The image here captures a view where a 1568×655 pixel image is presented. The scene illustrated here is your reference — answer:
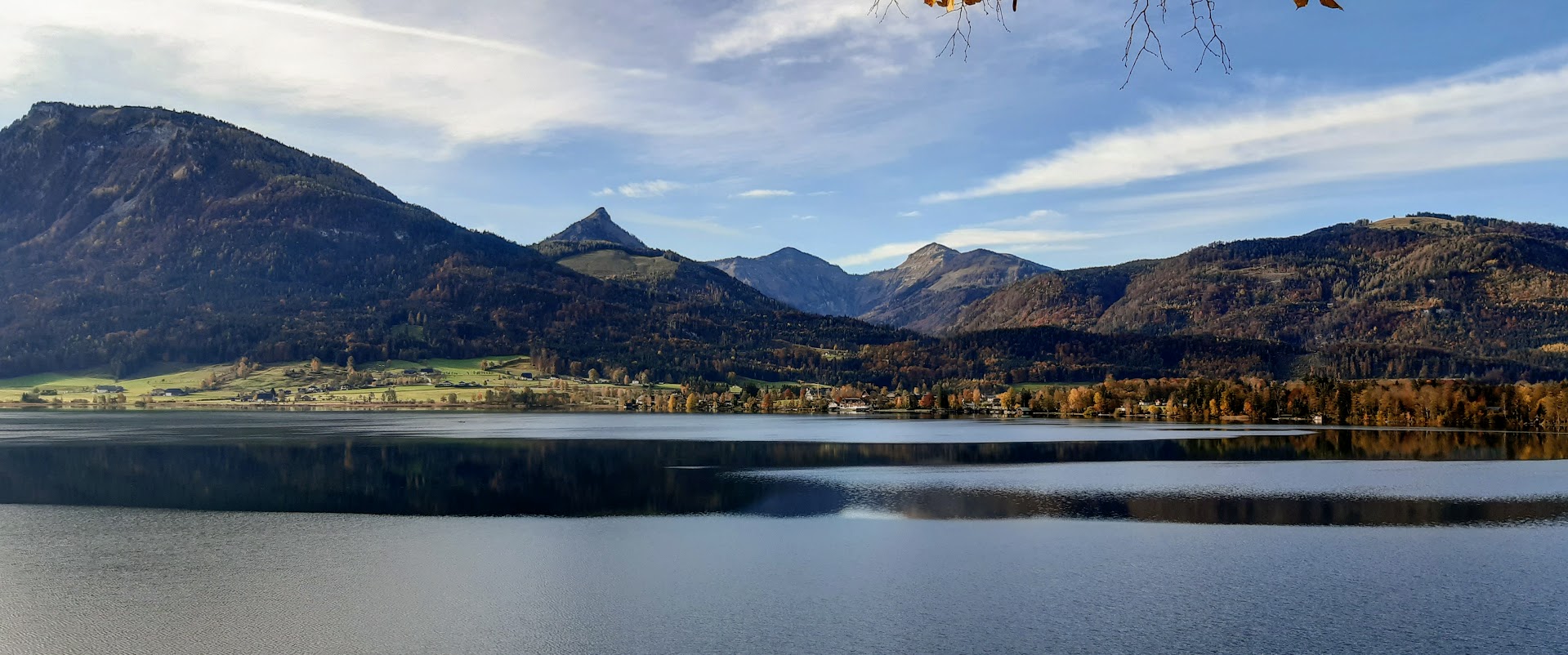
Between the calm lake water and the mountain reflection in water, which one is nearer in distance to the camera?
the calm lake water

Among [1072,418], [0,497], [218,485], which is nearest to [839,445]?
[218,485]

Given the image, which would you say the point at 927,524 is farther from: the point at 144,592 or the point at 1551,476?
the point at 1551,476

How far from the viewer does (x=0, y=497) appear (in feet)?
198

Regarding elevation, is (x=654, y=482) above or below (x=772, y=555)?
below

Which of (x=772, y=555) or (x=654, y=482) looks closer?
(x=772, y=555)

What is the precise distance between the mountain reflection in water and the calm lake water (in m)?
0.49

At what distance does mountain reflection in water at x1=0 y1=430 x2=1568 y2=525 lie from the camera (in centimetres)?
5709

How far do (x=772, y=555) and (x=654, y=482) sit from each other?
99.3 feet

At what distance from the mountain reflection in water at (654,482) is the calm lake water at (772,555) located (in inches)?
19.3

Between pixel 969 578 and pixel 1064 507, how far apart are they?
22.4m

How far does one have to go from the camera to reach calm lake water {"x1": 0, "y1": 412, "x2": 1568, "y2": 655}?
99.0 feet

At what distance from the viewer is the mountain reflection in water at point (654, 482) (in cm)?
5709

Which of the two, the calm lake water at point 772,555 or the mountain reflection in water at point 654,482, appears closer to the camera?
the calm lake water at point 772,555

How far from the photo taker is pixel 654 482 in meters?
71.3
